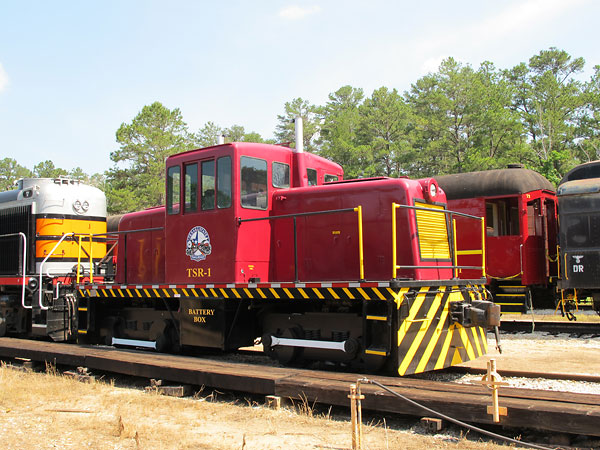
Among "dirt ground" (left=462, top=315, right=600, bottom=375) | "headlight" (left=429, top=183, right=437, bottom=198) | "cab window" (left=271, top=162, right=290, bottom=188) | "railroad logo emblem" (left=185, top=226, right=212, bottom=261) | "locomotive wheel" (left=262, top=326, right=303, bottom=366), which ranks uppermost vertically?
"cab window" (left=271, top=162, right=290, bottom=188)

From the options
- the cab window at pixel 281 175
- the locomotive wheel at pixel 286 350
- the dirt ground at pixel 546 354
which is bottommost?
the dirt ground at pixel 546 354

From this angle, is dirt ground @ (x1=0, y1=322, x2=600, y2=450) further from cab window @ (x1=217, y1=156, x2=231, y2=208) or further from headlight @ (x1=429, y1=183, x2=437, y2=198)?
headlight @ (x1=429, y1=183, x2=437, y2=198)

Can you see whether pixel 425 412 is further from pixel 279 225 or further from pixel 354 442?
pixel 279 225

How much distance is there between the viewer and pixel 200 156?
9141 millimetres

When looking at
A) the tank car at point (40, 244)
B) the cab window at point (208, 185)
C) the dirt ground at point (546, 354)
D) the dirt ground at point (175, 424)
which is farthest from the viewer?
the tank car at point (40, 244)

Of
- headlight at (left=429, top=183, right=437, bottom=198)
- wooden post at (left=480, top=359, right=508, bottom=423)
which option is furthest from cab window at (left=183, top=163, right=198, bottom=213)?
wooden post at (left=480, top=359, right=508, bottom=423)

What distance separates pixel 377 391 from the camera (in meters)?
6.02

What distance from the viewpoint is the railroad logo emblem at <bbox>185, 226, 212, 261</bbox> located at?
29.5 ft

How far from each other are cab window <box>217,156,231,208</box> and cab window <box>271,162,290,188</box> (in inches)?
29.7

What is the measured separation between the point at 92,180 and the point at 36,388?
101259mm

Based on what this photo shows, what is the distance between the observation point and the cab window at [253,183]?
342 inches

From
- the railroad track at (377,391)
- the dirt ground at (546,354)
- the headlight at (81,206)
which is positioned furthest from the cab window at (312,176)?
the headlight at (81,206)

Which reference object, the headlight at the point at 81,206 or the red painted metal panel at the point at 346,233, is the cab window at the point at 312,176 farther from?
the headlight at the point at 81,206

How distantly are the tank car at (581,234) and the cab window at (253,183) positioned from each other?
8.43m
